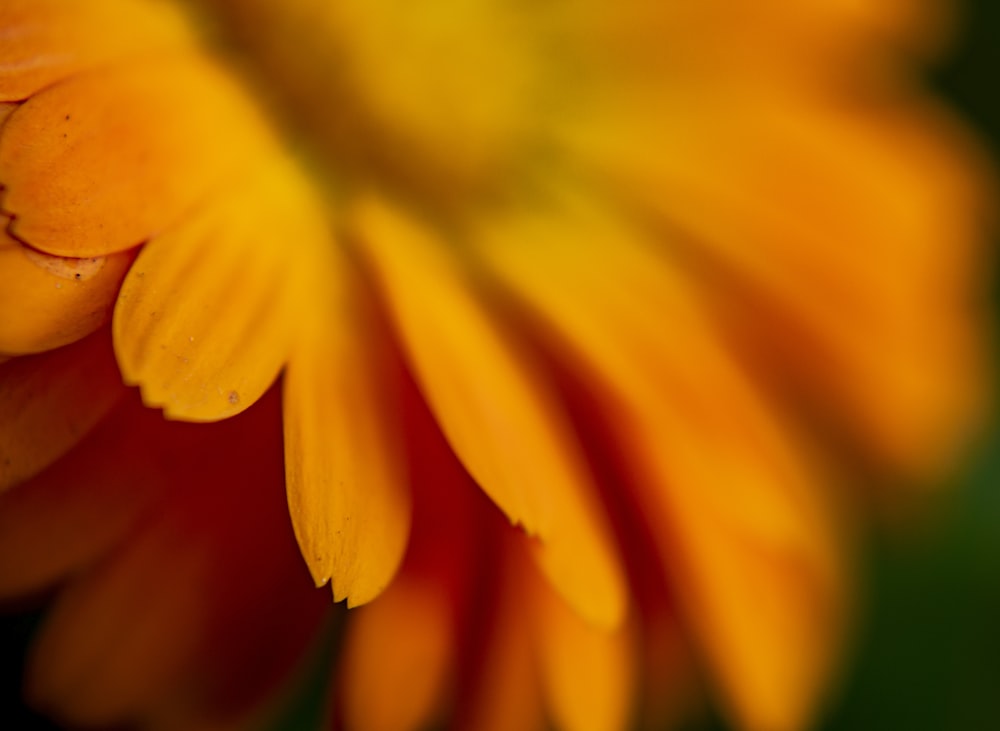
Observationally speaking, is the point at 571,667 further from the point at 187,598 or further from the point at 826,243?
the point at 826,243

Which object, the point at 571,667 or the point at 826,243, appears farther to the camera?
the point at 826,243

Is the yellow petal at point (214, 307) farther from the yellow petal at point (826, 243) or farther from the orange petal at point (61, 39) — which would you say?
the yellow petal at point (826, 243)

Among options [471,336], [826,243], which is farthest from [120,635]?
[826,243]

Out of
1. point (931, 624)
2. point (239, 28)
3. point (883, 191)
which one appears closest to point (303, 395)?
point (239, 28)

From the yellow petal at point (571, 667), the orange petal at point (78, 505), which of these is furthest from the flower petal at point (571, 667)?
the orange petal at point (78, 505)

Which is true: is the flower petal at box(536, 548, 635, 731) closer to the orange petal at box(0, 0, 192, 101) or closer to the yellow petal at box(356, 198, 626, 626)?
the yellow petal at box(356, 198, 626, 626)

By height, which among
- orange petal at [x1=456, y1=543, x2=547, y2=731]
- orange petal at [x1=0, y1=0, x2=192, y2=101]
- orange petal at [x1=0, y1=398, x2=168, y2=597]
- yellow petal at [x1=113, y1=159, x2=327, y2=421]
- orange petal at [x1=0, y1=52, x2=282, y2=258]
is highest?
orange petal at [x1=0, y1=0, x2=192, y2=101]

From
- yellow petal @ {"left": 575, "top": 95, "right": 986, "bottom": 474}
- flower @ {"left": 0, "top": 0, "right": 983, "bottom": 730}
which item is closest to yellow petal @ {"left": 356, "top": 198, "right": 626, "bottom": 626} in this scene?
flower @ {"left": 0, "top": 0, "right": 983, "bottom": 730}
